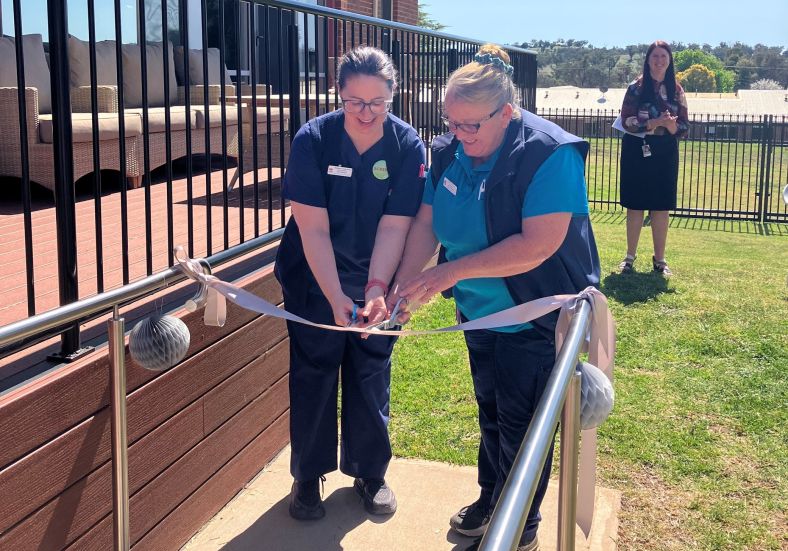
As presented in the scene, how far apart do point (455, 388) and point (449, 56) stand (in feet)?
11.1

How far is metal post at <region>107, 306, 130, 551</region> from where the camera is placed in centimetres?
245

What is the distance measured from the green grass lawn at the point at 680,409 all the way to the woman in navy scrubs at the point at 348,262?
728 mm

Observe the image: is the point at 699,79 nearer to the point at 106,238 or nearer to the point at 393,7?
the point at 393,7

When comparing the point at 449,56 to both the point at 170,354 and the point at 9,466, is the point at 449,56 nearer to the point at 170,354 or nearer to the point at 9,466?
the point at 170,354

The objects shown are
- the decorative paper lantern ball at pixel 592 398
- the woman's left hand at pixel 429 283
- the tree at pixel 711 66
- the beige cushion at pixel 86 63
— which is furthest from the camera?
the tree at pixel 711 66

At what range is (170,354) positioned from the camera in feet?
8.86

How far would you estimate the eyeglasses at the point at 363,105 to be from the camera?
327 cm

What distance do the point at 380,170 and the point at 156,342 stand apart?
1.21m

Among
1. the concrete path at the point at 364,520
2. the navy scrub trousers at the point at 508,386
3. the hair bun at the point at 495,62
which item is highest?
the hair bun at the point at 495,62

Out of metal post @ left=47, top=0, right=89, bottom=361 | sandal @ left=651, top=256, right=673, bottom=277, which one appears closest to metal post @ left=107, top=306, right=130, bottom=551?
metal post @ left=47, top=0, right=89, bottom=361

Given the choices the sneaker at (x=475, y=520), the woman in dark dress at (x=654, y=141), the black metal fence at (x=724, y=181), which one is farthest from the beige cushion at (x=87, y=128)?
the black metal fence at (x=724, y=181)

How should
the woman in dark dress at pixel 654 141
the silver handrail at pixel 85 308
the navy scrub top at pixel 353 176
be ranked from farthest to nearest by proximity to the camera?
the woman in dark dress at pixel 654 141, the navy scrub top at pixel 353 176, the silver handrail at pixel 85 308

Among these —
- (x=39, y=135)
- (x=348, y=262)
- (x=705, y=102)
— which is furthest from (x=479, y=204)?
(x=705, y=102)

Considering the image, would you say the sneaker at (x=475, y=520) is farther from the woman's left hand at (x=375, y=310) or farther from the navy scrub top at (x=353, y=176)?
the navy scrub top at (x=353, y=176)
